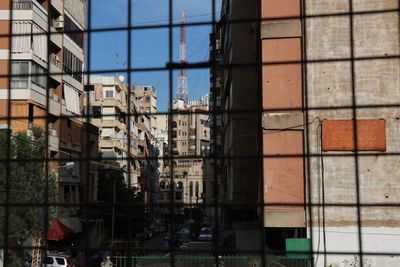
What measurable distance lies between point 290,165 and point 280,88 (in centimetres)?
97

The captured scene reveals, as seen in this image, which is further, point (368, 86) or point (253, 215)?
point (253, 215)

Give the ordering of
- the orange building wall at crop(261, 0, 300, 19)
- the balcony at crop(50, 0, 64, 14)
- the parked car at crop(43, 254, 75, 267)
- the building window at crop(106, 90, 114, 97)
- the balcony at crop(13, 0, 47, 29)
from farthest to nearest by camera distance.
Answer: the building window at crop(106, 90, 114, 97) < the balcony at crop(50, 0, 64, 14) < the balcony at crop(13, 0, 47, 29) < the parked car at crop(43, 254, 75, 267) < the orange building wall at crop(261, 0, 300, 19)

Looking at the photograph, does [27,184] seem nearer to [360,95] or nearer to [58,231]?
[58,231]

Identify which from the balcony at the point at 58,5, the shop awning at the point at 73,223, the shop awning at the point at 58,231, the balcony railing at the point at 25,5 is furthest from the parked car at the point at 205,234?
the balcony at the point at 58,5

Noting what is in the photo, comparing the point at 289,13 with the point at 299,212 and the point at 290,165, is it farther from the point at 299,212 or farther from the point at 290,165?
the point at 299,212

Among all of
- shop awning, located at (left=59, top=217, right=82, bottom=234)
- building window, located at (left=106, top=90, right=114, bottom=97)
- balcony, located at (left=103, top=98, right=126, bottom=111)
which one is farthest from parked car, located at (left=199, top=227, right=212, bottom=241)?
building window, located at (left=106, top=90, right=114, bottom=97)

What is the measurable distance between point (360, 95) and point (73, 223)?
12812 millimetres

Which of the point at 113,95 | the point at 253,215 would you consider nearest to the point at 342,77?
the point at 253,215

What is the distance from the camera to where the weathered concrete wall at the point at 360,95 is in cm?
701

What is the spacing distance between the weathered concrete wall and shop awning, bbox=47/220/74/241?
9184 millimetres

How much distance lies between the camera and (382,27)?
23.5 ft

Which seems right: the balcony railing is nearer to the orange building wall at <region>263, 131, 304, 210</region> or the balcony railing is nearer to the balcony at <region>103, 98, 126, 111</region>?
Answer: the balcony at <region>103, 98, 126, 111</region>

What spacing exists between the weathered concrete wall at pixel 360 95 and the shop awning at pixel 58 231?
918 centimetres

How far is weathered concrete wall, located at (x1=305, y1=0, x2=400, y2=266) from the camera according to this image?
23.0 feet
